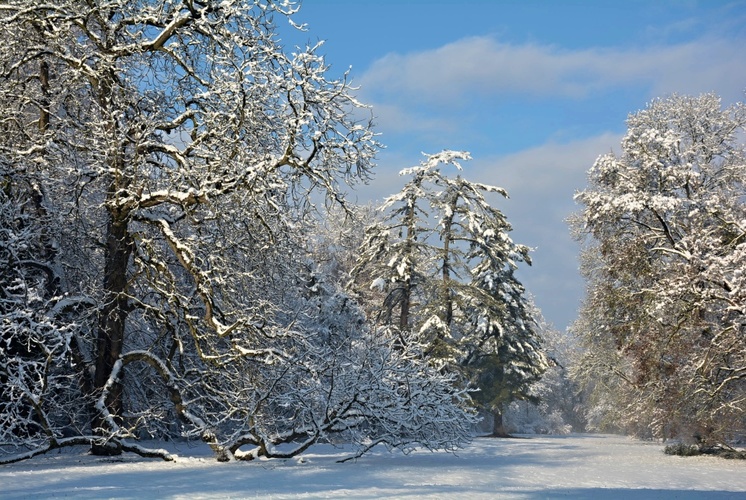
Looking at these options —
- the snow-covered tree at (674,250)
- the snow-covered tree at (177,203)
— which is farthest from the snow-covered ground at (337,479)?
the snow-covered tree at (674,250)

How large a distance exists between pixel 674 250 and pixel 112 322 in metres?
15.2

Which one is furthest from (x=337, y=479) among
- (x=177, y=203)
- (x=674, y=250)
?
(x=674, y=250)

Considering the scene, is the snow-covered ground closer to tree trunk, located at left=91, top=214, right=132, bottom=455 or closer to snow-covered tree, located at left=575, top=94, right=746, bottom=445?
tree trunk, located at left=91, top=214, right=132, bottom=455

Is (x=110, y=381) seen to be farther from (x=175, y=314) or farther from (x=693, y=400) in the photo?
(x=693, y=400)

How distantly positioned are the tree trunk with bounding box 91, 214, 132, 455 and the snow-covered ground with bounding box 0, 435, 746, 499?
3.01 ft

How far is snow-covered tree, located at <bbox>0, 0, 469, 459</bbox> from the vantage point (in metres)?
12.6

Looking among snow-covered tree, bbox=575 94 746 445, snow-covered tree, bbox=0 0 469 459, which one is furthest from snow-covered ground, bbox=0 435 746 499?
snow-covered tree, bbox=575 94 746 445

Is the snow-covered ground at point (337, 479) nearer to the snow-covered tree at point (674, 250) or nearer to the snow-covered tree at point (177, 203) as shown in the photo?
the snow-covered tree at point (177, 203)

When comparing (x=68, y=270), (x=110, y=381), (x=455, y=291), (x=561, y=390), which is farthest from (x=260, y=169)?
(x=561, y=390)

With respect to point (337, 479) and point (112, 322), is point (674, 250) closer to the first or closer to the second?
point (337, 479)

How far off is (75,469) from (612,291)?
19.7 meters

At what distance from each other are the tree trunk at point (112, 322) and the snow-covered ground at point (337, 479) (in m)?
0.92

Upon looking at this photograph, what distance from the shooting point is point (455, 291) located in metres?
29.5

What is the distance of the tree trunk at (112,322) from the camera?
13719 millimetres
